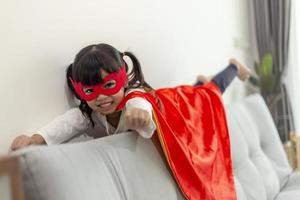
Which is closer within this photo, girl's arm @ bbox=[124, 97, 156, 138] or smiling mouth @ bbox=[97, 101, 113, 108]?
girl's arm @ bbox=[124, 97, 156, 138]

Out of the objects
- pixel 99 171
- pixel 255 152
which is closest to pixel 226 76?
pixel 255 152

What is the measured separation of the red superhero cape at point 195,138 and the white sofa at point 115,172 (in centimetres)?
6

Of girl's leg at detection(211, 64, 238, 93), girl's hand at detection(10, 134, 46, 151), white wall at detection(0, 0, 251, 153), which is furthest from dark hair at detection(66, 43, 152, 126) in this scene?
girl's leg at detection(211, 64, 238, 93)

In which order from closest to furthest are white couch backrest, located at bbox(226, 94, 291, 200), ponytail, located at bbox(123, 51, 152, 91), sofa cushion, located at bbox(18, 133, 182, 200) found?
sofa cushion, located at bbox(18, 133, 182, 200)
ponytail, located at bbox(123, 51, 152, 91)
white couch backrest, located at bbox(226, 94, 291, 200)

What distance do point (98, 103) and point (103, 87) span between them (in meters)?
0.07

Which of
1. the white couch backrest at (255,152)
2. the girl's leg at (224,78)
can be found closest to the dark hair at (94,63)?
the white couch backrest at (255,152)

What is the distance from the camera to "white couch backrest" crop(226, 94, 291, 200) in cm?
212

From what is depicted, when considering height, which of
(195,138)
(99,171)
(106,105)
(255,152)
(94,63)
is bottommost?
(255,152)

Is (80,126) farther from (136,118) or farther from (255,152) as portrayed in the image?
(255,152)

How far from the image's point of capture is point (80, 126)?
161 cm

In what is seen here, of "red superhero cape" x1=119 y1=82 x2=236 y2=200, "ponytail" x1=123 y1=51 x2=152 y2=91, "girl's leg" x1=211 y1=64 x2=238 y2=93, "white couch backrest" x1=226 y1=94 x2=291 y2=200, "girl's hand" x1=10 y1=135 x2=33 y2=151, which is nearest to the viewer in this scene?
"girl's hand" x1=10 y1=135 x2=33 y2=151

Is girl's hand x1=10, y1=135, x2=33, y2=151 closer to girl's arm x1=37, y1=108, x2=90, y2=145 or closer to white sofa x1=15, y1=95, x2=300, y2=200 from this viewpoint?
girl's arm x1=37, y1=108, x2=90, y2=145

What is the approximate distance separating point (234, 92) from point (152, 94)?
5.72 ft

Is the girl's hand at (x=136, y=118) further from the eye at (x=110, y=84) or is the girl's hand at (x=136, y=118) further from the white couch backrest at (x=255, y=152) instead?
the white couch backrest at (x=255, y=152)
